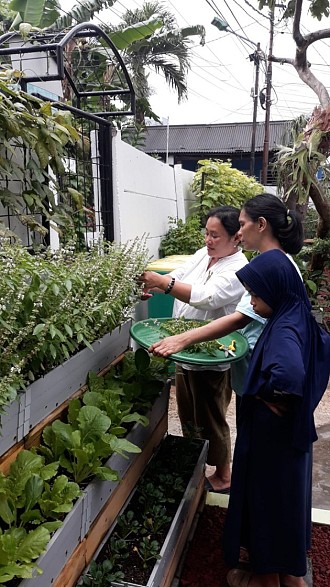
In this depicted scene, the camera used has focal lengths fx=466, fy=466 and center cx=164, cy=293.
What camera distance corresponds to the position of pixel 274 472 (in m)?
1.96

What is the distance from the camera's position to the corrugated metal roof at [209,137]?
713 inches

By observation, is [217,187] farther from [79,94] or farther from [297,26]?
[79,94]

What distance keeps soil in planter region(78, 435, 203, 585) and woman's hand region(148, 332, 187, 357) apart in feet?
1.97

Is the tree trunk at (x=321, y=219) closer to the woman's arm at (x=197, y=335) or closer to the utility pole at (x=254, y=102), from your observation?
the woman's arm at (x=197, y=335)

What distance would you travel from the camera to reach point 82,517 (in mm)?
1496

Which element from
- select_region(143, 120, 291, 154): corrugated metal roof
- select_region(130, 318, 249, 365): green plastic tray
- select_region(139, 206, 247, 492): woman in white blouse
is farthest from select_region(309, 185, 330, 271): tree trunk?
select_region(143, 120, 291, 154): corrugated metal roof

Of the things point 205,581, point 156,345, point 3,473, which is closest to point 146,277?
point 156,345

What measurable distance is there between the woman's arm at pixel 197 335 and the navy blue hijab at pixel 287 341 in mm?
213

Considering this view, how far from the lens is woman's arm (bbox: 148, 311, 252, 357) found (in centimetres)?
199

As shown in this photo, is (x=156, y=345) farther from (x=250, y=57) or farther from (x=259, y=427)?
(x=250, y=57)

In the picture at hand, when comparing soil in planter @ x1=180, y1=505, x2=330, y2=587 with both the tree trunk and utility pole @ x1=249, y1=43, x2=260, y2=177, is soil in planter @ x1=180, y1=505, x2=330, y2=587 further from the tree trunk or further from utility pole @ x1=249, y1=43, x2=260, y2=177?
utility pole @ x1=249, y1=43, x2=260, y2=177

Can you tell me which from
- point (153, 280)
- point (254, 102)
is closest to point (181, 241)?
point (153, 280)

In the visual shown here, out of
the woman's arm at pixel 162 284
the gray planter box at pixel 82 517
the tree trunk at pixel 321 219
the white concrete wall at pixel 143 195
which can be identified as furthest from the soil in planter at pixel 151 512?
the tree trunk at pixel 321 219

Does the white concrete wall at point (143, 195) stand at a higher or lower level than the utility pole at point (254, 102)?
lower
